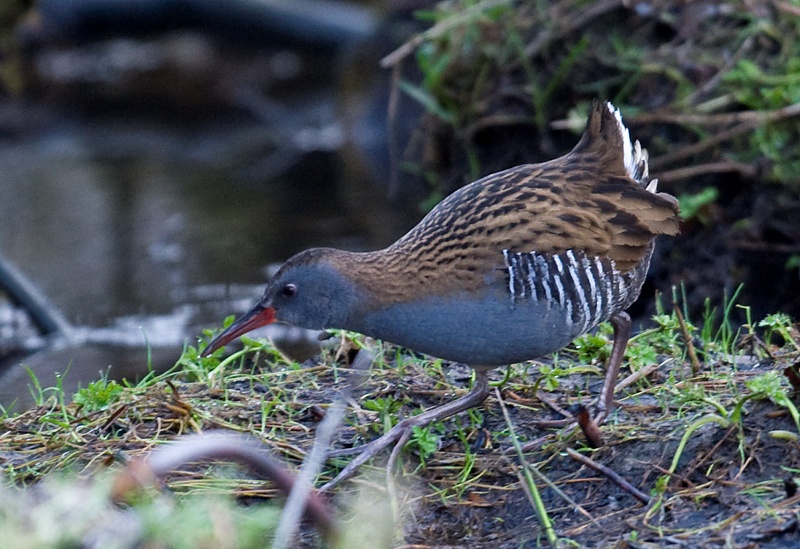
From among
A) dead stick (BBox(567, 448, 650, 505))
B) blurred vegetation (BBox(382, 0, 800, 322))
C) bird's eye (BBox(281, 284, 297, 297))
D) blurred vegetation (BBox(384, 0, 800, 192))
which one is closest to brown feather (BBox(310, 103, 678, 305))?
bird's eye (BBox(281, 284, 297, 297))

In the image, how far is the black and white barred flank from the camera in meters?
3.25

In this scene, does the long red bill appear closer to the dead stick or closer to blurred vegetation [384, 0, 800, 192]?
the dead stick

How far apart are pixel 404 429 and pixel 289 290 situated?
56cm

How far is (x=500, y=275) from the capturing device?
327 centimetres

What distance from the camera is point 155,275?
668 centimetres

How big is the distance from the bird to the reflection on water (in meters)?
1.72

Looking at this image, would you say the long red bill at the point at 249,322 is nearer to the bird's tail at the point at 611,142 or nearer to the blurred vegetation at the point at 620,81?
the bird's tail at the point at 611,142

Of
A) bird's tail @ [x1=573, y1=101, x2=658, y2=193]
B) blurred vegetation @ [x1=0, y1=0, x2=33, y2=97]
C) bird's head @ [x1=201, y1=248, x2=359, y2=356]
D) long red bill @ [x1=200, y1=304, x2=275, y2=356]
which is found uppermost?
blurred vegetation @ [x1=0, y1=0, x2=33, y2=97]

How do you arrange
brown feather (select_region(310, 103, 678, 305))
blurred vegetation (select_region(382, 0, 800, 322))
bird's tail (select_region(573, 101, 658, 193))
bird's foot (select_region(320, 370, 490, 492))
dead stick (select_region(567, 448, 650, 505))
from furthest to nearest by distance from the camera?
blurred vegetation (select_region(382, 0, 800, 322)) → bird's tail (select_region(573, 101, 658, 193)) → brown feather (select_region(310, 103, 678, 305)) → bird's foot (select_region(320, 370, 490, 492)) → dead stick (select_region(567, 448, 650, 505))

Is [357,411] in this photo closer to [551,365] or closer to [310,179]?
[551,365]

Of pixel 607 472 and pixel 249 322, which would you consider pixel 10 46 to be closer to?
pixel 249 322

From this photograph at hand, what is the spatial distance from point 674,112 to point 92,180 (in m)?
4.70

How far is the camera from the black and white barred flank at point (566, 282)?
10.7ft

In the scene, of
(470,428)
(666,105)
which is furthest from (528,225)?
(666,105)
